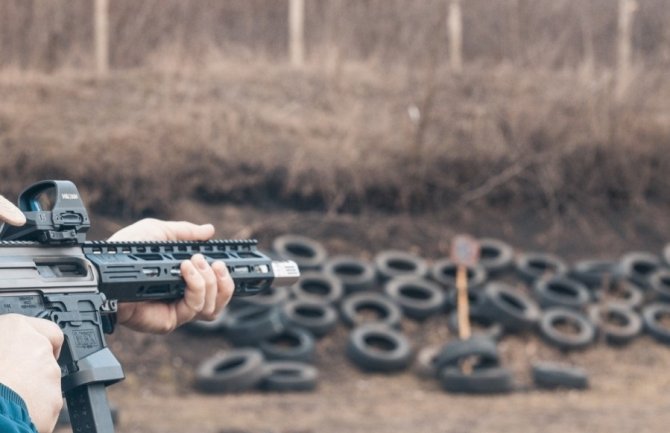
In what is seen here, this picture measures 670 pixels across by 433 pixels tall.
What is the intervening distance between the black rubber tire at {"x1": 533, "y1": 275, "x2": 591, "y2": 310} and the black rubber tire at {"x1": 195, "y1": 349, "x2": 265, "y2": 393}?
14.1 ft

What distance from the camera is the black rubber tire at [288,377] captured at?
35.7 feet

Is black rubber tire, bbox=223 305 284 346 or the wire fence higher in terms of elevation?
the wire fence

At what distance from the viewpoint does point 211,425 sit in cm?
928

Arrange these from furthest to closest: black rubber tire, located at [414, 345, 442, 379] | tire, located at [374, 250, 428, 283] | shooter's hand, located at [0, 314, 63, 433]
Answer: tire, located at [374, 250, 428, 283]
black rubber tire, located at [414, 345, 442, 379]
shooter's hand, located at [0, 314, 63, 433]

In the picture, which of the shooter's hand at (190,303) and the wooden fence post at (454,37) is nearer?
the shooter's hand at (190,303)

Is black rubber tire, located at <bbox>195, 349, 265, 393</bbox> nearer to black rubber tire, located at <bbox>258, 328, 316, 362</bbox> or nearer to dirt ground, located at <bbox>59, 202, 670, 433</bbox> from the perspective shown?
dirt ground, located at <bbox>59, 202, 670, 433</bbox>

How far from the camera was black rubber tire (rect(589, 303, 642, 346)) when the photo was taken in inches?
512

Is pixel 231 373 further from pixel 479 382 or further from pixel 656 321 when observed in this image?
pixel 656 321

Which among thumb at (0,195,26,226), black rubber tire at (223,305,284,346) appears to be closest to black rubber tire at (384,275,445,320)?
black rubber tire at (223,305,284,346)

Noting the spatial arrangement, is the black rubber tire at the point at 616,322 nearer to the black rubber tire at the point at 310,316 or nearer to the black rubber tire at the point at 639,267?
the black rubber tire at the point at 639,267

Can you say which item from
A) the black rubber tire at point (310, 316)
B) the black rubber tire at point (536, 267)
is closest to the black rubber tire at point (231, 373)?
the black rubber tire at point (310, 316)

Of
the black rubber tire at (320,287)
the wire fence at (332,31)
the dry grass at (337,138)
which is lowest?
the black rubber tire at (320,287)

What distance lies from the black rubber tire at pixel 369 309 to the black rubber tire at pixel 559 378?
2.05 metres

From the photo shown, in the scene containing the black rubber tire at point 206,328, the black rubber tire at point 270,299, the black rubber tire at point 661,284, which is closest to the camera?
the black rubber tire at point 206,328
